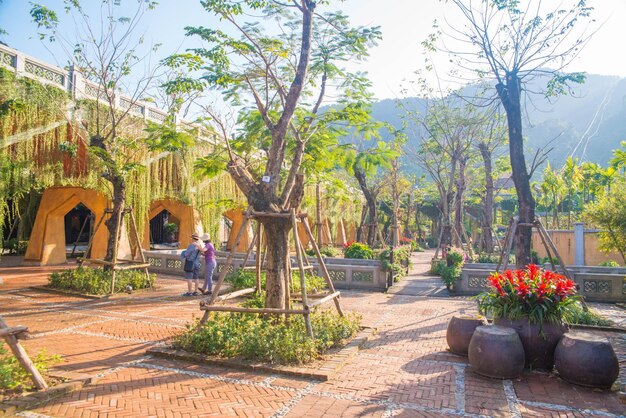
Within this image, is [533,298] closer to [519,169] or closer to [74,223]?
[519,169]

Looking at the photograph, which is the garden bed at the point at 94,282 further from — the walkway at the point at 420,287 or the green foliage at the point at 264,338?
the walkway at the point at 420,287

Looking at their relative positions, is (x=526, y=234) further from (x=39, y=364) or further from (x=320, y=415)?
(x=39, y=364)

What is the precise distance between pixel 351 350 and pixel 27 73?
14016mm

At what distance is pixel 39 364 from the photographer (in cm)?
517

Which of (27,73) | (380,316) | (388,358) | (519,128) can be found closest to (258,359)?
(388,358)

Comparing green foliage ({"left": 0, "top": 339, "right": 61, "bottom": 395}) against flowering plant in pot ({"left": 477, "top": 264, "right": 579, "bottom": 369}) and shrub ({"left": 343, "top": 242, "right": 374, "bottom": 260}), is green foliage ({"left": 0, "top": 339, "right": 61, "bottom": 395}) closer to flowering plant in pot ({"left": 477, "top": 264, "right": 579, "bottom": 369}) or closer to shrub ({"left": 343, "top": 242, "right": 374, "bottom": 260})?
flowering plant in pot ({"left": 477, "top": 264, "right": 579, "bottom": 369})

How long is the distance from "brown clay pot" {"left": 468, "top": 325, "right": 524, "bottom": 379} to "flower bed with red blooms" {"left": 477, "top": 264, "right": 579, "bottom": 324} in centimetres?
56

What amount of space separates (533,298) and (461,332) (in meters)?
1.12

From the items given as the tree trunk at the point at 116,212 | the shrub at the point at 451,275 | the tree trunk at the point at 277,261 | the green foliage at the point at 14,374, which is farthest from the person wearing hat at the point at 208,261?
the shrub at the point at 451,275

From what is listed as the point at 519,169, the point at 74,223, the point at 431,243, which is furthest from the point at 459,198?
the point at 431,243

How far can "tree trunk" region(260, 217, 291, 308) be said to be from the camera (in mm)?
7117

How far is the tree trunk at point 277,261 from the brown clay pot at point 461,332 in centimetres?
263

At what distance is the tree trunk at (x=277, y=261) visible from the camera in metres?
7.12

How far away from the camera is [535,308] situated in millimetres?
6039
